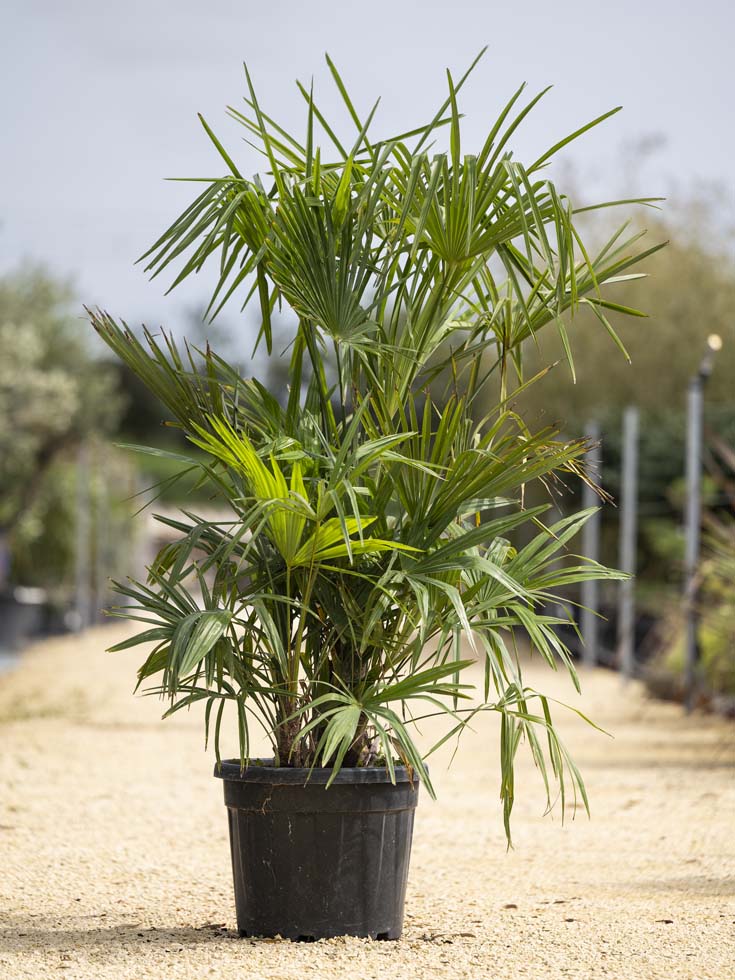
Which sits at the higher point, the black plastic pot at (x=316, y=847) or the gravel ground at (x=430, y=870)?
the black plastic pot at (x=316, y=847)

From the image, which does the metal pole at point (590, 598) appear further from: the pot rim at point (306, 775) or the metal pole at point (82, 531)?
the pot rim at point (306, 775)

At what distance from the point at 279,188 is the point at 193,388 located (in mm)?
615

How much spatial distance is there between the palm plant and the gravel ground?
0.52m

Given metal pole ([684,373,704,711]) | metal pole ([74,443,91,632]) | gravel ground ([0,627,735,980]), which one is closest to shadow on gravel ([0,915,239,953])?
gravel ground ([0,627,735,980])

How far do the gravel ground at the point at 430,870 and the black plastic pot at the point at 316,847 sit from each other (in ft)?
0.28

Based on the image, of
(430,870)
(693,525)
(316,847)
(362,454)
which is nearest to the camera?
(362,454)

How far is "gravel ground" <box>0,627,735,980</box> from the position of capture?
11.0ft

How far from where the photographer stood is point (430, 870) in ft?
16.2

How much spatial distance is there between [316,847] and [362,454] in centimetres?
108

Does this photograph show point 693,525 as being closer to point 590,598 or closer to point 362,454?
point 590,598

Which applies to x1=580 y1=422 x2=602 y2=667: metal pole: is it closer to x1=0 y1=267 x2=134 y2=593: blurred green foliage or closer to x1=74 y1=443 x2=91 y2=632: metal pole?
x1=0 y1=267 x2=134 y2=593: blurred green foliage

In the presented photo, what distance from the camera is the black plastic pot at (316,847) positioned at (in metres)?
3.46

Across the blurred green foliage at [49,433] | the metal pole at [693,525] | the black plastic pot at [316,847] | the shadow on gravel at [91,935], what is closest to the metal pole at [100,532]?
the blurred green foliage at [49,433]

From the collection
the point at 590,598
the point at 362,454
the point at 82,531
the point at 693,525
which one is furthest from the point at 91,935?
the point at 82,531
